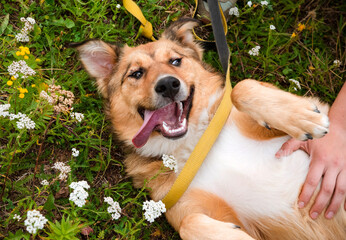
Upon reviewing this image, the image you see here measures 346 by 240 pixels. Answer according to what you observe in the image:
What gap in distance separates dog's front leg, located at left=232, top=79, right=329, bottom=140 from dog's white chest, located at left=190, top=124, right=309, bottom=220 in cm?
36

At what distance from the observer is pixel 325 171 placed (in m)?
2.90

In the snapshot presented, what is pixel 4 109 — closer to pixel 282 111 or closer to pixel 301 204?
pixel 282 111

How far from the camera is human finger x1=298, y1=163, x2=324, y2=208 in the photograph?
278 cm

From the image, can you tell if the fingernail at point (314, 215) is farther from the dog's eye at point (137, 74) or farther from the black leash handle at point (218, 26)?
the dog's eye at point (137, 74)

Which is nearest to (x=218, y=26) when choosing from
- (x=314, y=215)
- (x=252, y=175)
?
(x=252, y=175)

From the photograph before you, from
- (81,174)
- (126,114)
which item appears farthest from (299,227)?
(81,174)

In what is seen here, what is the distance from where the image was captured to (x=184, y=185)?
294 cm

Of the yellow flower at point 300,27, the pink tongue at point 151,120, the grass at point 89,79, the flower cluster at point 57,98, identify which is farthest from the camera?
the yellow flower at point 300,27

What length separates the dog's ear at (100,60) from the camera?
345 cm

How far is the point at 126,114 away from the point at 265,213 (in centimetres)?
173

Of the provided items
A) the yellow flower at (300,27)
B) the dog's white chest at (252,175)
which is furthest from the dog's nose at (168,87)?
the yellow flower at (300,27)

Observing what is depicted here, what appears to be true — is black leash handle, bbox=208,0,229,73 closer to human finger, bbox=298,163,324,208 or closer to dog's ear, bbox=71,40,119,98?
dog's ear, bbox=71,40,119,98

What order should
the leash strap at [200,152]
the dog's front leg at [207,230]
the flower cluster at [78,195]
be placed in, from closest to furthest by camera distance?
the flower cluster at [78,195] → the dog's front leg at [207,230] → the leash strap at [200,152]

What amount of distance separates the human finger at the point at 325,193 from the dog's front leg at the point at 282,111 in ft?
1.86
